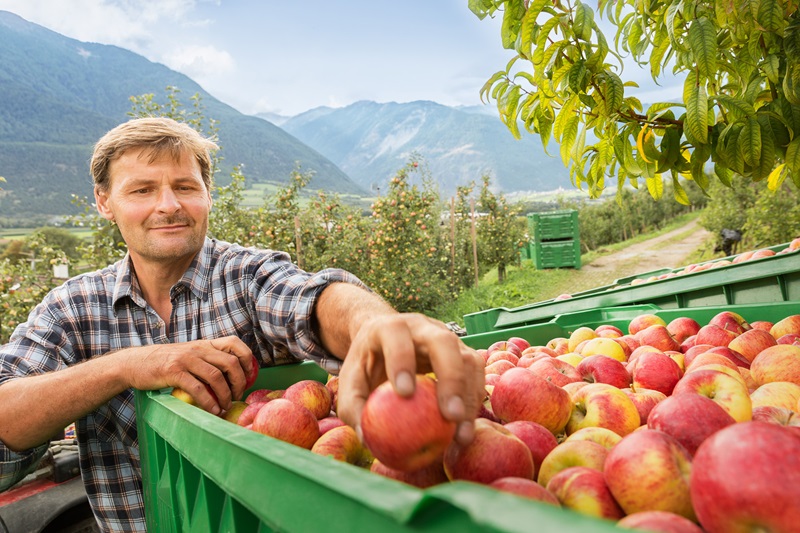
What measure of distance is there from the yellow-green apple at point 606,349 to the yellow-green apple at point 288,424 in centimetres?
122

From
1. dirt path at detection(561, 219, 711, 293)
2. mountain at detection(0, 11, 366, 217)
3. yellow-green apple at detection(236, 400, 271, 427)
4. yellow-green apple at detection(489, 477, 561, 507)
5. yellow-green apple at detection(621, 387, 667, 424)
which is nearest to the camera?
yellow-green apple at detection(489, 477, 561, 507)

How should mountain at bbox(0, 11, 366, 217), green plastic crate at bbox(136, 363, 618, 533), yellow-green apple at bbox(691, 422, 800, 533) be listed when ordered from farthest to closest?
mountain at bbox(0, 11, 366, 217) → yellow-green apple at bbox(691, 422, 800, 533) → green plastic crate at bbox(136, 363, 618, 533)

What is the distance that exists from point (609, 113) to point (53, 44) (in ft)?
737

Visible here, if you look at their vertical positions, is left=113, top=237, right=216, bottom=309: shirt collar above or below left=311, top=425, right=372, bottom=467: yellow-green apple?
above

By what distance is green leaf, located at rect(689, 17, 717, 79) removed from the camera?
1531mm

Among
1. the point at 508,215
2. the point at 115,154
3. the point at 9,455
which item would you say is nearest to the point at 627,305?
the point at 115,154

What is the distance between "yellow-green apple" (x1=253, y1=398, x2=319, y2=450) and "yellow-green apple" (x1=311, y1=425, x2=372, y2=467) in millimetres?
54

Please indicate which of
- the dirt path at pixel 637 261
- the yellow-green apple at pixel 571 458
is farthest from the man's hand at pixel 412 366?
the dirt path at pixel 637 261

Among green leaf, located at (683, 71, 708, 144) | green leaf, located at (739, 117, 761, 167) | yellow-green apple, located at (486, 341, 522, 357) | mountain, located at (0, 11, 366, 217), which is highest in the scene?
mountain, located at (0, 11, 366, 217)

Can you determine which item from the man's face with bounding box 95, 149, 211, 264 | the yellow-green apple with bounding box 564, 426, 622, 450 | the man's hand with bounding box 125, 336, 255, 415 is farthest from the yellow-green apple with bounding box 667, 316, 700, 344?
the man's face with bounding box 95, 149, 211, 264

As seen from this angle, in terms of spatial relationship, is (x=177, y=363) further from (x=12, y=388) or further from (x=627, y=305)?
(x=627, y=305)

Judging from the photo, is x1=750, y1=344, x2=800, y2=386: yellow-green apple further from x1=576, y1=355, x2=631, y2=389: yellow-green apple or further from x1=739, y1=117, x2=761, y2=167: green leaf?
x1=739, y1=117, x2=761, y2=167: green leaf

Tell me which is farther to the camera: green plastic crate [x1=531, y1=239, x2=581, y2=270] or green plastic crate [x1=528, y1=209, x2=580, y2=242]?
green plastic crate [x1=531, y1=239, x2=581, y2=270]

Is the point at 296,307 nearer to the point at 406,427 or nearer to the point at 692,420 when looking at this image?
the point at 406,427
